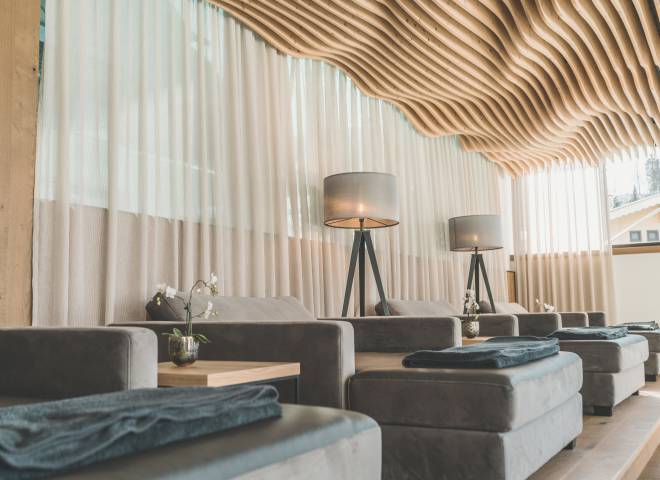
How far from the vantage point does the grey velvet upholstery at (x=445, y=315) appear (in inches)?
146

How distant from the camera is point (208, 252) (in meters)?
3.27

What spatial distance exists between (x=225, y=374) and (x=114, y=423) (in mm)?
974

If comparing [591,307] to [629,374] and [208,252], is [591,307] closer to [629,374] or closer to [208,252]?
[629,374]

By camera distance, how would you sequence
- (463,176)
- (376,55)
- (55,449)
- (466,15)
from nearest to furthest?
(55,449) < (466,15) < (376,55) < (463,176)

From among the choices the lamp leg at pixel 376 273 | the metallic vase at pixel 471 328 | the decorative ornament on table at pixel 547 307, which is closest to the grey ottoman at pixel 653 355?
the decorative ornament on table at pixel 547 307

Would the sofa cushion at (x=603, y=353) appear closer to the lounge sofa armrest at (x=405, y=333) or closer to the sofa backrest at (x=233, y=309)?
the lounge sofa armrest at (x=405, y=333)

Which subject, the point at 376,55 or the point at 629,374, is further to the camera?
the point at 376,55

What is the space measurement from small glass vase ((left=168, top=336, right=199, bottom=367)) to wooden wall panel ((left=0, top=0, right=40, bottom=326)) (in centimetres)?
71

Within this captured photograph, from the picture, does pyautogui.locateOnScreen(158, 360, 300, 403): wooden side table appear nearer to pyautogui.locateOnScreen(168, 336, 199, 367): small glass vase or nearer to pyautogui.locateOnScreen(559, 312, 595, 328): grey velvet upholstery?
pyautogui.locateOnScreen(168, 336, 199, 367): small glass vase

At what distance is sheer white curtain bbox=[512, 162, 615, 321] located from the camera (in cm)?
732

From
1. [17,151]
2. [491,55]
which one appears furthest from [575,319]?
[17,151]

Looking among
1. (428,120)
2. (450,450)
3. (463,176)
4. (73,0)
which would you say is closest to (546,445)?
(450,450)

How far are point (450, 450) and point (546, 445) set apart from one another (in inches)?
16.9

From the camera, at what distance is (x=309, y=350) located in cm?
204
